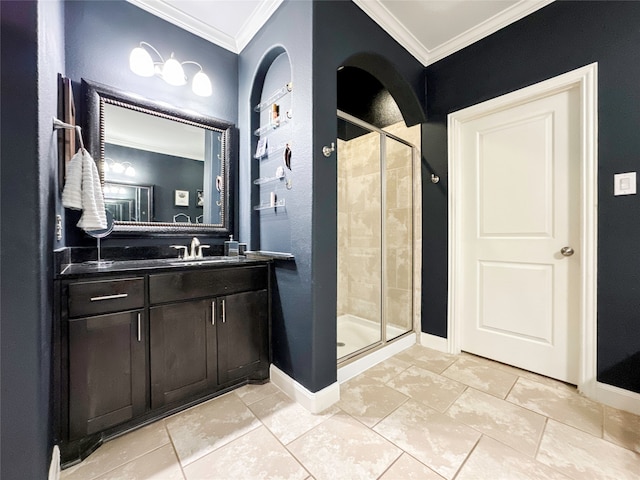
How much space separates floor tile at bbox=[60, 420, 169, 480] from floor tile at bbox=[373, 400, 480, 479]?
3.73 feet

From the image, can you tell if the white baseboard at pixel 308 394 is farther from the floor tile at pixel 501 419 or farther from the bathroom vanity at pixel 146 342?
the floor tile at pixel 501 419

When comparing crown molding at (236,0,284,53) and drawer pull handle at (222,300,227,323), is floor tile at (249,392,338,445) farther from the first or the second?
crown molding at (236,0,284,53)

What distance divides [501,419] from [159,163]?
9.13 feet

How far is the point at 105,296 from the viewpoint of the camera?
1265 millimetres

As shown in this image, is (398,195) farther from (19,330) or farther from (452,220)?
(19,330)

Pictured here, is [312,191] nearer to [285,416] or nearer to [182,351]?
[182,351]

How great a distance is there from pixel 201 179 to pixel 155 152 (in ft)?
1.17

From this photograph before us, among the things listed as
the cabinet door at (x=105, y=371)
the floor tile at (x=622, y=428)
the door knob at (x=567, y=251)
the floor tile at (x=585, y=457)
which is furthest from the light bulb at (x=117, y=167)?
the floor tile at (x=622, y=428)

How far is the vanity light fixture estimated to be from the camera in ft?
5.69

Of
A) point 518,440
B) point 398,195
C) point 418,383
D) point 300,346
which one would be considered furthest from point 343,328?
point 518,440

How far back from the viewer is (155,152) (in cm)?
194

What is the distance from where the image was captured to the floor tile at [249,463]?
1.10 meters

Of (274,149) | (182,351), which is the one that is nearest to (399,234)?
(274,149)

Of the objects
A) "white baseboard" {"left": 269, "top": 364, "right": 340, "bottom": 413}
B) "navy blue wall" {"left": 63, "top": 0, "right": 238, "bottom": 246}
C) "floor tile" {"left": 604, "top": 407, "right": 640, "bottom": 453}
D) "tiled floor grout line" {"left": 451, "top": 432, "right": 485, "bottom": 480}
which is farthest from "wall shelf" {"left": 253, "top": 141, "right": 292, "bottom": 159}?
"floor tile" {"left": 604, "top": 407, "right": 640, "bottom": 453}
